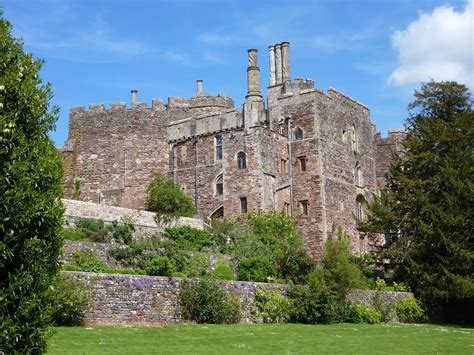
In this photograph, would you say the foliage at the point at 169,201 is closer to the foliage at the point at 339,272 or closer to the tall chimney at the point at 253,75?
the tall chimney at the point at 253,75

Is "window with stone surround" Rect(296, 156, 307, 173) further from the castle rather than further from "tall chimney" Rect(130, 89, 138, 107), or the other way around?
"tall chimney" Rect(130, 89, 138, 107)

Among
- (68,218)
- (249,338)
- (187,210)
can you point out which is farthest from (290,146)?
(249,338)

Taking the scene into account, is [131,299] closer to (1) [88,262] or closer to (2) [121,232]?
(1) [88,262]

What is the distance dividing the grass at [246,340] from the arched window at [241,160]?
18.8 metres

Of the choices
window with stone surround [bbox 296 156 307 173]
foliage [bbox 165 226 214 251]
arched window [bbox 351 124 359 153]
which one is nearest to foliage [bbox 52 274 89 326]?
foliage [bbox 165 226 214 251]

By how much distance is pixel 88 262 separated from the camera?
24.4 meters

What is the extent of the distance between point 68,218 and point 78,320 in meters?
13.4

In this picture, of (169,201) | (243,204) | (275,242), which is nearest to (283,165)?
(243,204)

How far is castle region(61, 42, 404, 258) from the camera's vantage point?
40.2m

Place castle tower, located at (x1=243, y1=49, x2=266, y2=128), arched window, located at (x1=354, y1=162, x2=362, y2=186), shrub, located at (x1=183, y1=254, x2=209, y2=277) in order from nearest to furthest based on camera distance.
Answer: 1. shrub, located at (x1=183, y1=254, x2=209, y2=277)
2. castle tower, located at (x1=243, y1=49, x2=266, y2=128)
3. arched window, located at (x1=354, y1=162, x2=362, y2=186)

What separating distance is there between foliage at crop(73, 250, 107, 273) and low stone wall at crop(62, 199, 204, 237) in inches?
208

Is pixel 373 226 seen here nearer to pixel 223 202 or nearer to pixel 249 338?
pixel 223 202

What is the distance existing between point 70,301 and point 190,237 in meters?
16.4

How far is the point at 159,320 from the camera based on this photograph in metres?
20.6
